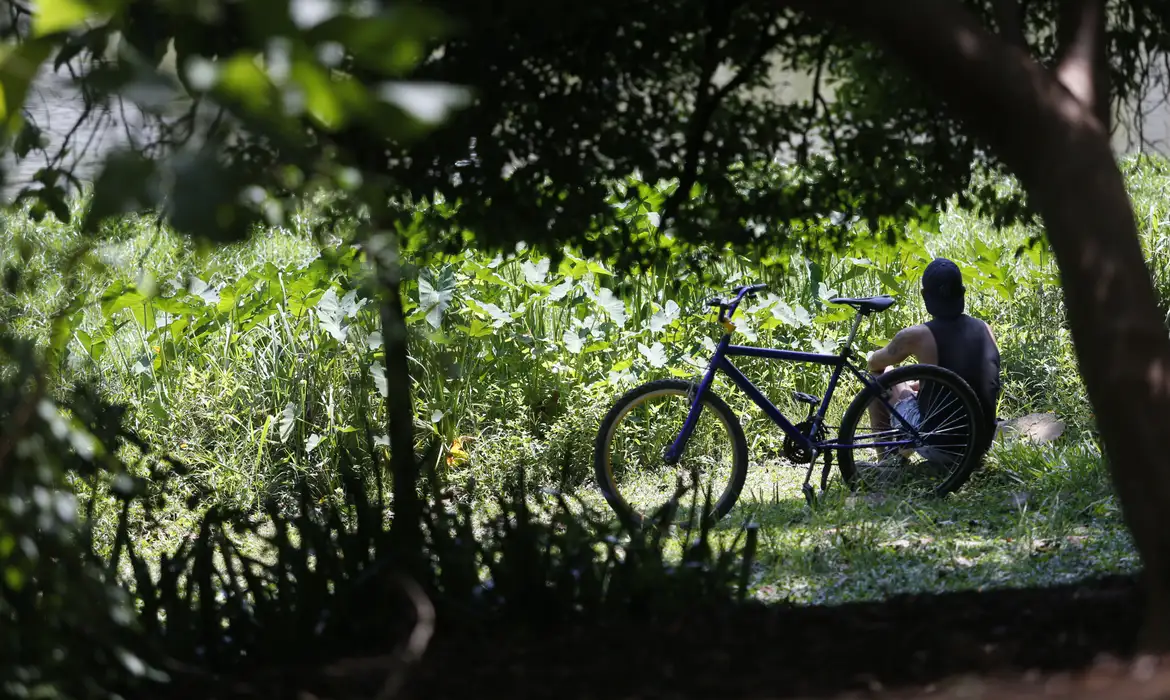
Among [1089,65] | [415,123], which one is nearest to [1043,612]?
[1089,65]

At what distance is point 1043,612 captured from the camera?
256 centimetres

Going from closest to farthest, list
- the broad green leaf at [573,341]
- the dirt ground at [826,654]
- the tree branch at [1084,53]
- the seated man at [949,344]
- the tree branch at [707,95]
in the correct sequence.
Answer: the dirt ground at [826,654]
the tree branch at [1084,53]
the tree branch at [707,95]
the seated man at [949,344]
the broad green leaf at [573,341]

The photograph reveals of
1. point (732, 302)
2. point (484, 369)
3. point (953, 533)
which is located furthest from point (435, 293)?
point (953, 533)

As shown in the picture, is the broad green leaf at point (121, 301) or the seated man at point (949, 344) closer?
the seated man at point (949, 344)

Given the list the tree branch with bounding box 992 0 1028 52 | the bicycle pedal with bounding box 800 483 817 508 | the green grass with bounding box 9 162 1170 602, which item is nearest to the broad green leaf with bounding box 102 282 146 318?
the green grass with bounding box 9 162 1170 602

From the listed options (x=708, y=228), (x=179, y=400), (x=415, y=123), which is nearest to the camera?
(x=415, y=123)

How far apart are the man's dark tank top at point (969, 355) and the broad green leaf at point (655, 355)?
4.78ft

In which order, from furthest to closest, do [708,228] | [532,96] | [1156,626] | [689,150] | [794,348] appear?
1. [794,348]
2. [708,228]
3. [689,150]
4. [532,96]
5. [1156,626]

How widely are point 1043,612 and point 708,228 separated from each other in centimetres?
131

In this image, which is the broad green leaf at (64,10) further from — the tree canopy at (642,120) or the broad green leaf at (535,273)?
the broad green leaf at (535,273)

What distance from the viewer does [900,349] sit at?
603 centimetres

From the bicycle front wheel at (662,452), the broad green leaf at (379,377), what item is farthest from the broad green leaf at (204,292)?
the bicycle front wheel at (662,452)

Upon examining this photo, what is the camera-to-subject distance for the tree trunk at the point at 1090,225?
2154 millimetres

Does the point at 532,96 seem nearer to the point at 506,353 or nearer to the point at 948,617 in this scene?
the point at 948,617
